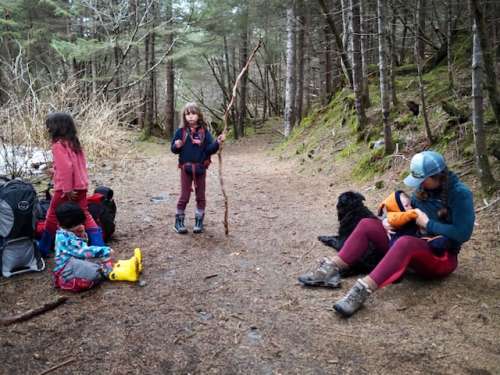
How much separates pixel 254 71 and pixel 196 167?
90.9 feet

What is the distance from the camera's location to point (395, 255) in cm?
319

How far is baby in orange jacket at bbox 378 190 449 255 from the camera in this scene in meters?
3.30

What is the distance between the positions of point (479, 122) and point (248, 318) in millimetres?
3255

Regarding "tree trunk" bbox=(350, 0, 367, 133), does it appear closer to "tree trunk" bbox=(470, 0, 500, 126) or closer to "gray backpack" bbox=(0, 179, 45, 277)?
Result: "tree trunk" bbox=(470, 0, 500, 126)

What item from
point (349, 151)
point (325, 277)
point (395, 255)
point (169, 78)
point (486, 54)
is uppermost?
point (169, 78)

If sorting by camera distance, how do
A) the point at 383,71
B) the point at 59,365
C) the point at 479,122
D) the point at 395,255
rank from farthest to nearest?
1. the point at 383,71
2. the point at 479,122
3. the point at 395,255
4. the point at 59,365

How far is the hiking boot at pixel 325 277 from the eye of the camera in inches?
142

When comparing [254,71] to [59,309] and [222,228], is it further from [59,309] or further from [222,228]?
[59,309]

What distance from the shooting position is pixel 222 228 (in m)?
5.50

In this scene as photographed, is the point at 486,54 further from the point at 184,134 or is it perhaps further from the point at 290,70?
the point at 290,70

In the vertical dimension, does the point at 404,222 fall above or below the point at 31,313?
above

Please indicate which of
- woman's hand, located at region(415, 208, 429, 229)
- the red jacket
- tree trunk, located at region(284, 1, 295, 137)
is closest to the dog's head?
woman's hand, located at region(415, 208, 429, 229)

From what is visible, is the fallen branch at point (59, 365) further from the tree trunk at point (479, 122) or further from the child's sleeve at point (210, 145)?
the tree trunk at point (479, 122)

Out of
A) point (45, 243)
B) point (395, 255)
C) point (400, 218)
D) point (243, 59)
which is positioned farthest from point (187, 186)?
point (243, 59)
